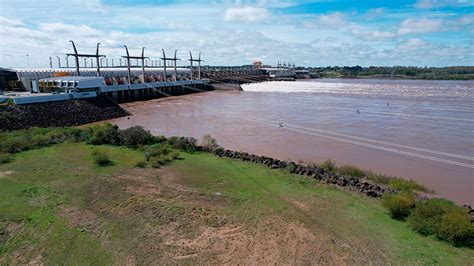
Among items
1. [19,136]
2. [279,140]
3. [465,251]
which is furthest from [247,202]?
[19,136]

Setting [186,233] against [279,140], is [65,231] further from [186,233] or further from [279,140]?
[279,140]

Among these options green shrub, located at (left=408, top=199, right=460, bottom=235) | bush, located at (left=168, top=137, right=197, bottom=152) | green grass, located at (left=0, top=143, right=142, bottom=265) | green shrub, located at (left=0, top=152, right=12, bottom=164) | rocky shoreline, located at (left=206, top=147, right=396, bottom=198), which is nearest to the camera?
green grass, located at (left=0, top=143, right=142, bottom=265)

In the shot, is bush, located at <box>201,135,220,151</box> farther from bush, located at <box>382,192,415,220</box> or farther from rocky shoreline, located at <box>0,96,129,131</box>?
rocky shoreline, located at <box>0,96,129,131</box>

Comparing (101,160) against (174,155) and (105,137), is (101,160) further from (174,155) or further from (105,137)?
(105,137)

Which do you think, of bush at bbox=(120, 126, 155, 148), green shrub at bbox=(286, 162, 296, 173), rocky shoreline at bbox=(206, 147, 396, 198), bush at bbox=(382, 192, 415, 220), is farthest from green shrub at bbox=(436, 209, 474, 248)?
bush at bbox=(120, 126, 155, 148)

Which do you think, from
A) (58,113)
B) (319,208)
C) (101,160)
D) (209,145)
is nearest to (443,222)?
(319,208)
